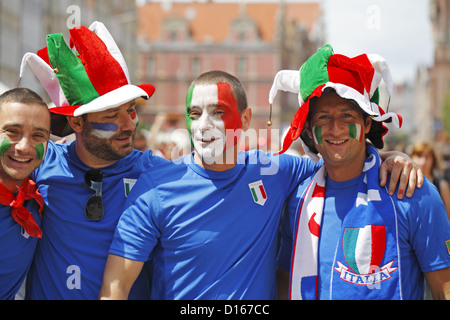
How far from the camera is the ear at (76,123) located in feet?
10.7

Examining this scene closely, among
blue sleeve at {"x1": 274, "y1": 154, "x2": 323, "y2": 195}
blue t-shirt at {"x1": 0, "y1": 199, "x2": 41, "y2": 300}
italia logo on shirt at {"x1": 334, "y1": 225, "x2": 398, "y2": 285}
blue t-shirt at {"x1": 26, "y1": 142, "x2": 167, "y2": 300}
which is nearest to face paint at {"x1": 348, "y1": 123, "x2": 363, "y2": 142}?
blue sleeve at {"x1": 274, "y1": 154, "x2": 323, "y2": 195}

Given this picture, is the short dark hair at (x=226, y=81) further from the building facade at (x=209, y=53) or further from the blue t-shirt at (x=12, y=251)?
the building facade at (x=209, y=53)

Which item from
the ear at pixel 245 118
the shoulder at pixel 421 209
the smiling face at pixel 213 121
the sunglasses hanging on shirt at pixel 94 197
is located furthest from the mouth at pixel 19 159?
the shoulder at pixel 421 209

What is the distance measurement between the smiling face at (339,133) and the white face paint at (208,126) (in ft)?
1.94

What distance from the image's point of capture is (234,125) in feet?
10.3

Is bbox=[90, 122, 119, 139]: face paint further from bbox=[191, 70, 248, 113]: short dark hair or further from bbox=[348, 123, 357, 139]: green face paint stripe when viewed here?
bbox=[348, 123, 357, 139]: green face paint stripe

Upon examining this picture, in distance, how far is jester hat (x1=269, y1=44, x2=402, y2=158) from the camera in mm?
2996

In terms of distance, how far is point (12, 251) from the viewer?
2.97 m

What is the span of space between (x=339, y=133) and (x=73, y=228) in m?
1.69

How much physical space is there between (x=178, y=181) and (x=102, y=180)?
531 millimetres

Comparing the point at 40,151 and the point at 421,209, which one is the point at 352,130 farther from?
the point at 40,151

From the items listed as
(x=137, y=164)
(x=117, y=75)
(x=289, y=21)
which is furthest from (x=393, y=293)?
(x=289, y=21)

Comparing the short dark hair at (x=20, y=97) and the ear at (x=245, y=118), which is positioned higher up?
the short dark hair at (x=20, y=97)
